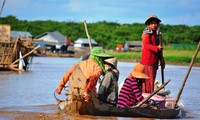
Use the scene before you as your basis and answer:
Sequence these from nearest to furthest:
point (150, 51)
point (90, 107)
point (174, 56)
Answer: point (90, 107) → point (150, 51) → point (174, 56)

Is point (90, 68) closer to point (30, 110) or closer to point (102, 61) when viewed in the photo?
point (102, 61)

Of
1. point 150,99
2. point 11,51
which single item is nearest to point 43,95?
point 150,99

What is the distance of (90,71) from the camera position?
27.8ft

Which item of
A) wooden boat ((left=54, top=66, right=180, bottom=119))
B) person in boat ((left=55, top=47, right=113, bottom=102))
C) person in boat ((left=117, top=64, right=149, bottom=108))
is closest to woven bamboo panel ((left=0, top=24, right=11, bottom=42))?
wooden boat ((left=54, top=66, right=180, bottom=119))

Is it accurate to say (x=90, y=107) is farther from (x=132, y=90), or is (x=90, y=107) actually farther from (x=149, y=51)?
(x=149, y=51)

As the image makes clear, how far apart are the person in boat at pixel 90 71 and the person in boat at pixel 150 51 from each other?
51.5 inches

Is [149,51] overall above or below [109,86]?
above

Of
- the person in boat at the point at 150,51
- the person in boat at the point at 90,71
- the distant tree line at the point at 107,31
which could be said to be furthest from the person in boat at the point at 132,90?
the distant tree line at the point at 107,31

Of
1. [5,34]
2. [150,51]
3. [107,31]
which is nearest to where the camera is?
[150,51]

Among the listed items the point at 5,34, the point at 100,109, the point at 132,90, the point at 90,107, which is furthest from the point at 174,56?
the point at 90,107

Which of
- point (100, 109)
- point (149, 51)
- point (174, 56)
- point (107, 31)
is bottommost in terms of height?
point (174, 56)

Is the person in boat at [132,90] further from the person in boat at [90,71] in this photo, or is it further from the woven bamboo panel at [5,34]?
the woven bamboo panel at [5,34]

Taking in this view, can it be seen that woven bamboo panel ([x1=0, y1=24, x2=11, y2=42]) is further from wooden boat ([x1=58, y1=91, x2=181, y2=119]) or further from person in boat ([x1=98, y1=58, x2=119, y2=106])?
person in boat ([x1=98, y1=58, x2=119, y2=106])

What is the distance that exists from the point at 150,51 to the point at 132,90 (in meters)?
1.52
